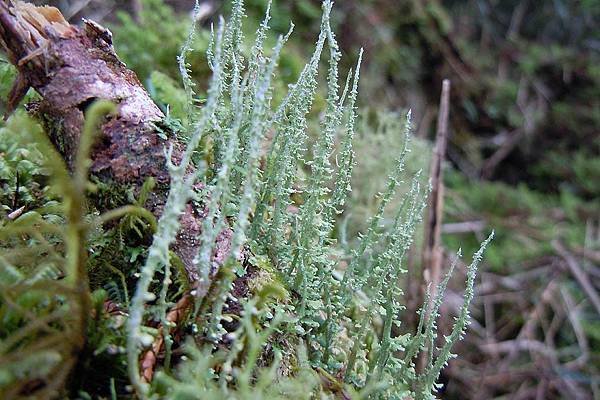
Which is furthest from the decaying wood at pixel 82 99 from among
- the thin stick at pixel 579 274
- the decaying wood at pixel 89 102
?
the thin stick at pixel 579 274

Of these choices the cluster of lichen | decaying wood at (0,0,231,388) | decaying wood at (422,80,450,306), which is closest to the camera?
the cluster of lichen

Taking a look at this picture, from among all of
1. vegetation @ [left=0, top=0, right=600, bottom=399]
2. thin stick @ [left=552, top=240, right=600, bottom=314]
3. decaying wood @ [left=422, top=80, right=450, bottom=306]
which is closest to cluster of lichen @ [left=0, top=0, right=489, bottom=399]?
vegetation @ [left=0, top=0, right=600, bottom=399]

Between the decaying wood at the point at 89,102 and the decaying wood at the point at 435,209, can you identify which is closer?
the decaying wood at the point at 89,102

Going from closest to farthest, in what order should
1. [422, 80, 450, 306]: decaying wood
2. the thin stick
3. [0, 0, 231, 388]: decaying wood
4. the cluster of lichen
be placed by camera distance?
1. the cluster of lichen
2. [0, 0, 231, 388]: decaying wood
3. [422, 80, 450, 306]: decaying wood
4. the thin stick

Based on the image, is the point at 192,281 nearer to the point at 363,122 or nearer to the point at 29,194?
the point at 29,194

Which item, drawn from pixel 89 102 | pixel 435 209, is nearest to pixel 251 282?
pixel 89 102

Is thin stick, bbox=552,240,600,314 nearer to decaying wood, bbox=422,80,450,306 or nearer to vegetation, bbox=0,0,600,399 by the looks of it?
vegetation, bbox=0,0,600,399

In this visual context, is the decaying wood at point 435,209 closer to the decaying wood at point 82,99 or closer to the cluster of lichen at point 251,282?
the cluster of lichen at point 251,282

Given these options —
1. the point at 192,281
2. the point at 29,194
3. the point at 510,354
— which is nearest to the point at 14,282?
the point at 192,281
